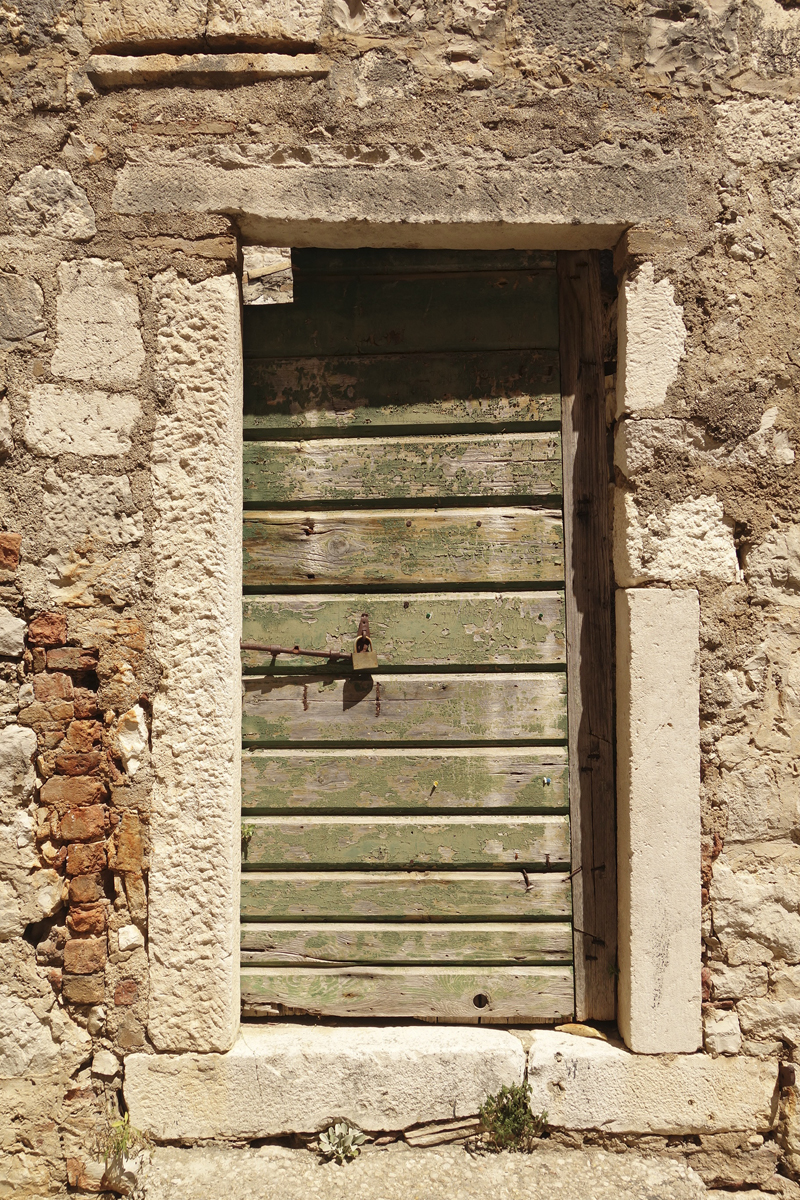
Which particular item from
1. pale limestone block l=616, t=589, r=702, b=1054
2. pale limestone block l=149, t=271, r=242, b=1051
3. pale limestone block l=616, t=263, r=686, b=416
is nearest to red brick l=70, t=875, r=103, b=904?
pale limestone block l=149, t=271, r=242, b=1051

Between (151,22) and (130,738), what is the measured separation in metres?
1.82

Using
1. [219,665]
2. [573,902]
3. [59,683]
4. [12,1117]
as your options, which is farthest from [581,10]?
[12,1117]

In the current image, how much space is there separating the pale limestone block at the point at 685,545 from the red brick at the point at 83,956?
1.66 m

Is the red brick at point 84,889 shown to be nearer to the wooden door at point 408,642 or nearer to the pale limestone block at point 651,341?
the wooden door at point 408,642

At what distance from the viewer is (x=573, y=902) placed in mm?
1929

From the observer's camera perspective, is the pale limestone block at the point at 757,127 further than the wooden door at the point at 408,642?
No

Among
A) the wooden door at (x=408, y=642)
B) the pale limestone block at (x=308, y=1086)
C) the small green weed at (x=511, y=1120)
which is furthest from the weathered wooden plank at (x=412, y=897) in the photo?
the small green weed at (x=511, y=1120)

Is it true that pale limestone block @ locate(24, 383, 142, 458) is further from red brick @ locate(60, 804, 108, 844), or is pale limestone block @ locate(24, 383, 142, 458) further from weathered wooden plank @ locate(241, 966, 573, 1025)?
weathered wooden plank @ locate(241, 966, 573, 1025)

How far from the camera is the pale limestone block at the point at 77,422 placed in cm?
179

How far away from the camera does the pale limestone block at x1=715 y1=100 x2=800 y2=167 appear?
70.9 inches

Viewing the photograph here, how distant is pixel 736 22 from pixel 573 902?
7.71ft

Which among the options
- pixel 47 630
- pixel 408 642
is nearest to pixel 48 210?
pixel 47 630

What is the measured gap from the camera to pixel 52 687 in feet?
5.82

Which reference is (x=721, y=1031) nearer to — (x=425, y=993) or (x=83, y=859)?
(x=425, y=993)
